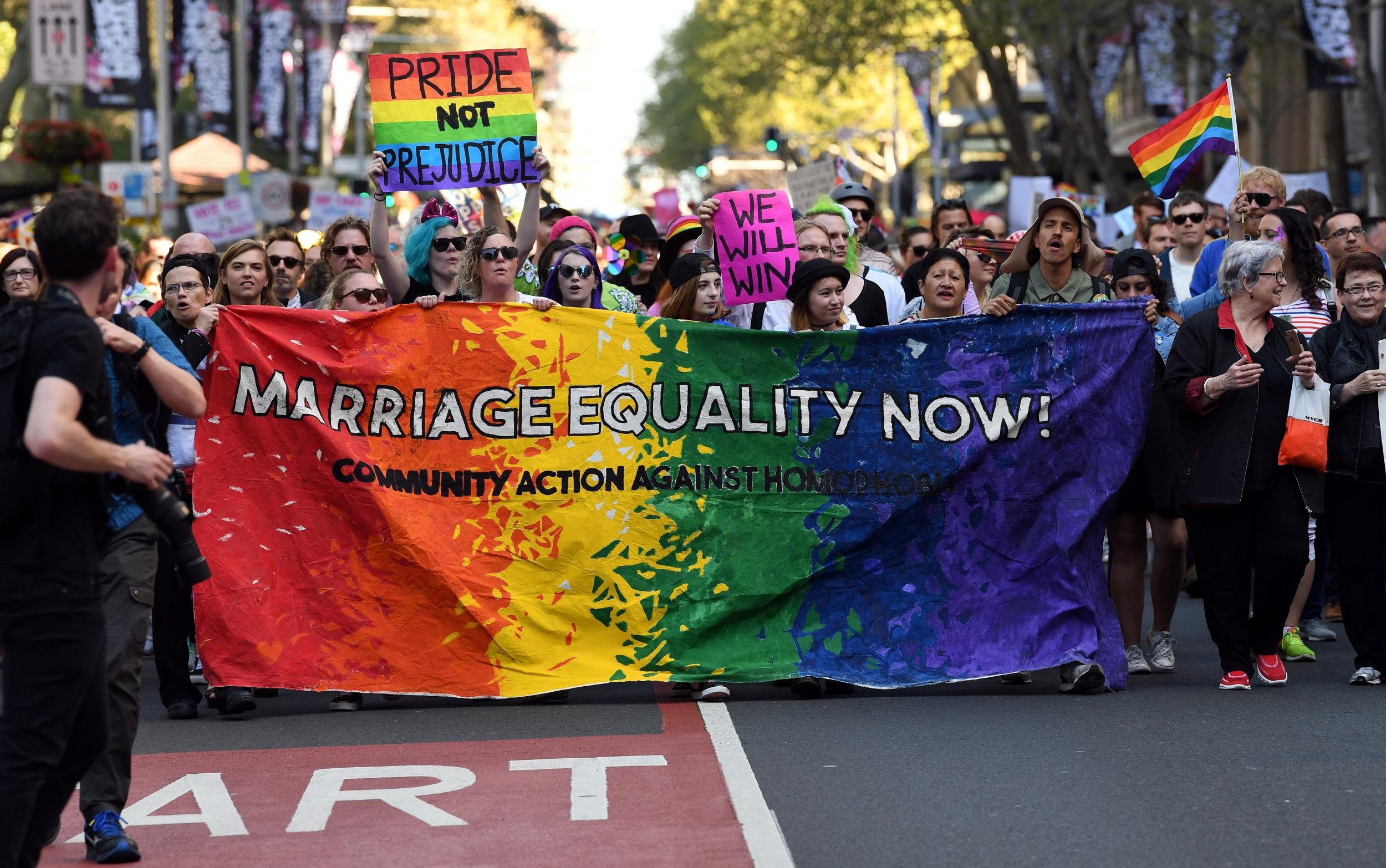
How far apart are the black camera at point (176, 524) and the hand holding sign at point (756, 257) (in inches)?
165

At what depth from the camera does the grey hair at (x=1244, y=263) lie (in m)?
8.62

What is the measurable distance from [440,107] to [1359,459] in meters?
4.90

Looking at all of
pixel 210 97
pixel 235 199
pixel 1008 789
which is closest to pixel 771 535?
pixel 1008 789

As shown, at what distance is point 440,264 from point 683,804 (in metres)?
4.04

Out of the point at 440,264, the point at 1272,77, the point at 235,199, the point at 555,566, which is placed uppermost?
the point at 1272,77

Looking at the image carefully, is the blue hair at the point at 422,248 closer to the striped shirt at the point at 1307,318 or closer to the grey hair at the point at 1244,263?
the grey hair at the point at 1244,263

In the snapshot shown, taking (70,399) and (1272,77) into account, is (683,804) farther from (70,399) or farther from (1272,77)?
(1272,77)

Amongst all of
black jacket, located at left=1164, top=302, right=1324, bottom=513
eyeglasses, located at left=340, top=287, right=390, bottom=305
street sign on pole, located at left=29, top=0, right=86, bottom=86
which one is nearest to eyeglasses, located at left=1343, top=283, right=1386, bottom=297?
black jacket, located at left=1164, top=302, right=1324, bottom=513

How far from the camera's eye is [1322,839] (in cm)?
598

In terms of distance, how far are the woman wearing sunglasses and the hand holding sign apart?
3.21 ft

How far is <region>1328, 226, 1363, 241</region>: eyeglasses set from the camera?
11.3m

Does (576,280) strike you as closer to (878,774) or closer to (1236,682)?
(878,774)

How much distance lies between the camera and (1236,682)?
866cm

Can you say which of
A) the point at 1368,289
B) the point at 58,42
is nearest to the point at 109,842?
the point at 1368,289
